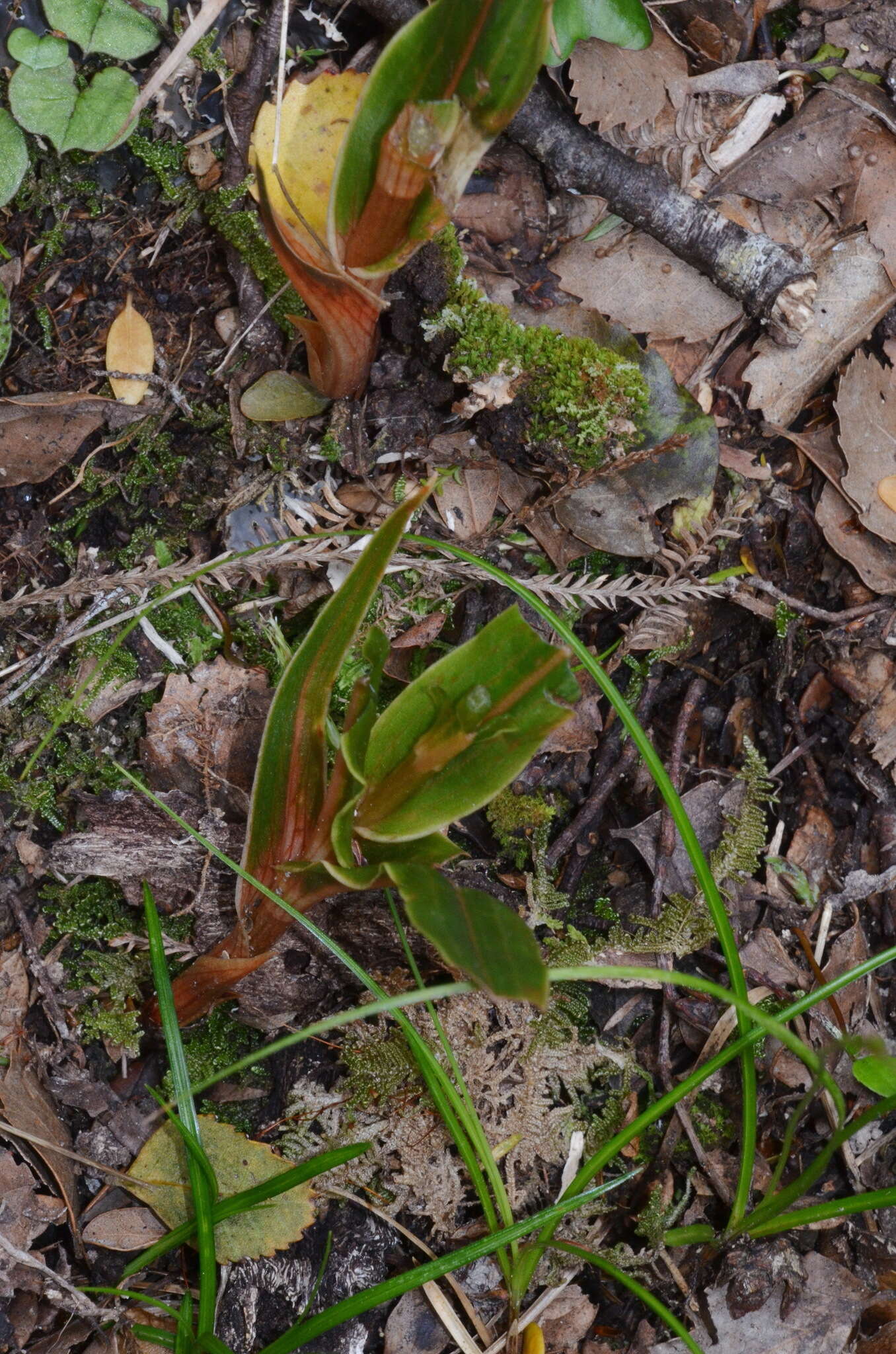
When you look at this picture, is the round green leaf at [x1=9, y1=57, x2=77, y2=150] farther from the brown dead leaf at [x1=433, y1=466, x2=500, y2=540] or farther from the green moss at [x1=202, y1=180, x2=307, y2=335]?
the brown dead leaf at [x1=433, y1=466, x2=500, y2=540]

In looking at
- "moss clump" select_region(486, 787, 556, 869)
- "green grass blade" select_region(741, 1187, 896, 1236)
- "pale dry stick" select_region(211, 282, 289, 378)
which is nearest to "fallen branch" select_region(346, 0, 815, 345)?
"pale dry stick" select_region(211, 282, 289, 378)

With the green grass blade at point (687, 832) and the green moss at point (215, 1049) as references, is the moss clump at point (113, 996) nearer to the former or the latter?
the green moss at point (215, 1049)

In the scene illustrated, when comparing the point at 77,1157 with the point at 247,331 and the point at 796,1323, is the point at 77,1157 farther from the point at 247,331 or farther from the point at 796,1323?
the point at 247,331

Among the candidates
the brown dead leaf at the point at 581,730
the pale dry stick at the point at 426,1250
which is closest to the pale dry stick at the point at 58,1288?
the pale dry stick at the point at 426,1250

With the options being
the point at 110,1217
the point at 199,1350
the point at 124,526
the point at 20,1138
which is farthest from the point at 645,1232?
the point at 124,526

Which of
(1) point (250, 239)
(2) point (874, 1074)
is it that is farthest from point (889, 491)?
(1) point (250, 239)

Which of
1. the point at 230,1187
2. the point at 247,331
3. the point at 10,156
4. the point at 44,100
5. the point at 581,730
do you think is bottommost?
the point at 230,1187

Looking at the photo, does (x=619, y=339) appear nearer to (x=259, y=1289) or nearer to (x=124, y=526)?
(x=124, y=526)
